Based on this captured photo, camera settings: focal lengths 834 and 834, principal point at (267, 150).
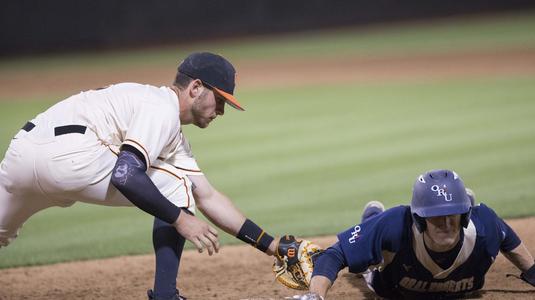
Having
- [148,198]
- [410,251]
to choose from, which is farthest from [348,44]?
[148,198]

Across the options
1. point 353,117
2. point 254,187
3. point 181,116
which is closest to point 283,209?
point 254,187

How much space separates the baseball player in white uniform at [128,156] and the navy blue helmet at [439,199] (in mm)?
1015

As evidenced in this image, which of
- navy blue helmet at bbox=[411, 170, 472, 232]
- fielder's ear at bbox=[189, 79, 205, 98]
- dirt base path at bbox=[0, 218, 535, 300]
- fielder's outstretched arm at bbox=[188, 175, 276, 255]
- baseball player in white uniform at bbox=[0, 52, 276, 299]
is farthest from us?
dirt base path at bbox=[0, 218, 535, 300]

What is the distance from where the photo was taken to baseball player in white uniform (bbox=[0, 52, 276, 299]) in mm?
4074

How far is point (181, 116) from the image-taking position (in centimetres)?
443

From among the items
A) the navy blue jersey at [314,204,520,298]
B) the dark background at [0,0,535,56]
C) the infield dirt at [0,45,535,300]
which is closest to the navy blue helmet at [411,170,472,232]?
the navy blue jersey at [314,204,520,298]

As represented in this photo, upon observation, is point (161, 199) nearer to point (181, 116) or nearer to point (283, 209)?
point (181, 116)

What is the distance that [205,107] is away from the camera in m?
4.41

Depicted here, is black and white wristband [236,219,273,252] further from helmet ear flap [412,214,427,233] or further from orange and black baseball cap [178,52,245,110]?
helmet ear flap [412,214,427,233]

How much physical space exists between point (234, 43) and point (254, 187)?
55.3 ft

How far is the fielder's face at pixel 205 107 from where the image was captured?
4395 mm

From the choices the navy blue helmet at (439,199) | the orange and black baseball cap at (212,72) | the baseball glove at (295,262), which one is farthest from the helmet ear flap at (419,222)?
the orange and black baseball cap at (212,72)

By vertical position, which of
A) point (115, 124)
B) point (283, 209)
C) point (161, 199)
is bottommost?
point (283, 209)

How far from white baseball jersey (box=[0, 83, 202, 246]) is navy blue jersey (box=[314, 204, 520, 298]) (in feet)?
2.80
